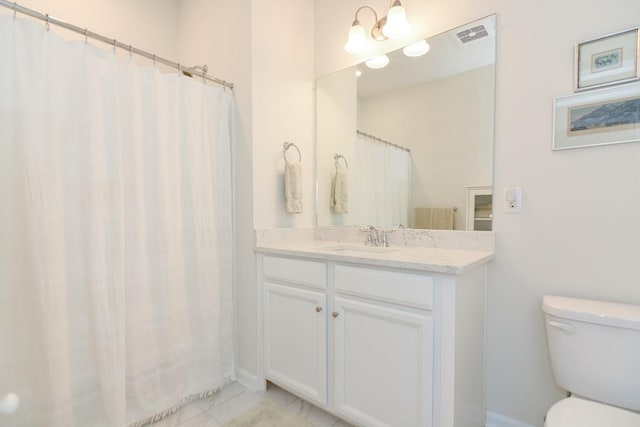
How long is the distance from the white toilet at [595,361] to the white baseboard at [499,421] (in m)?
0.39

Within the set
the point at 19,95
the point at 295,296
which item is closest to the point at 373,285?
the point at 295,296

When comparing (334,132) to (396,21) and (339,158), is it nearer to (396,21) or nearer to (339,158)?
(339,158)

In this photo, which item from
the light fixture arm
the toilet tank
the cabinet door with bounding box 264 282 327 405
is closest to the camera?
the toilet tank

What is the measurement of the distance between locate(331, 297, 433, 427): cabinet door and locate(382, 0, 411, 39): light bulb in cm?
145

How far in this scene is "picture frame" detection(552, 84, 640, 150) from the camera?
1.21m

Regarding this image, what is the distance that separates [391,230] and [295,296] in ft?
2.26

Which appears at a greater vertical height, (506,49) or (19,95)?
(506,49)

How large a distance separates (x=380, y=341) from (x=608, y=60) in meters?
1.46

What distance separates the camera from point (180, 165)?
67.4 inches

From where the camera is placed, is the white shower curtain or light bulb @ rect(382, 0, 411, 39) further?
light bulb @ rect(382, 0, 411, 39)

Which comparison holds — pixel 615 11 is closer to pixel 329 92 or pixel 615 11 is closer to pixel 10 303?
pixel 329 92

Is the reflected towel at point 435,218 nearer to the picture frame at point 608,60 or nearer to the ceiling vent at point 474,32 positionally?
the picture frame at point 608,60

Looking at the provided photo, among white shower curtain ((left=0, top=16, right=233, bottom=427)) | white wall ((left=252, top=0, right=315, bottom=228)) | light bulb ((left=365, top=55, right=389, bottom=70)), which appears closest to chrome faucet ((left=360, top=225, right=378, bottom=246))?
white wall ((left=252, top=0, right=315, bottom=228))

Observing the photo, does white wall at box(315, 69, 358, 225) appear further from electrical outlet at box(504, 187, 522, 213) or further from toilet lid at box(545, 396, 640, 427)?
toilet lid at box(545, 396, 640, 427)
